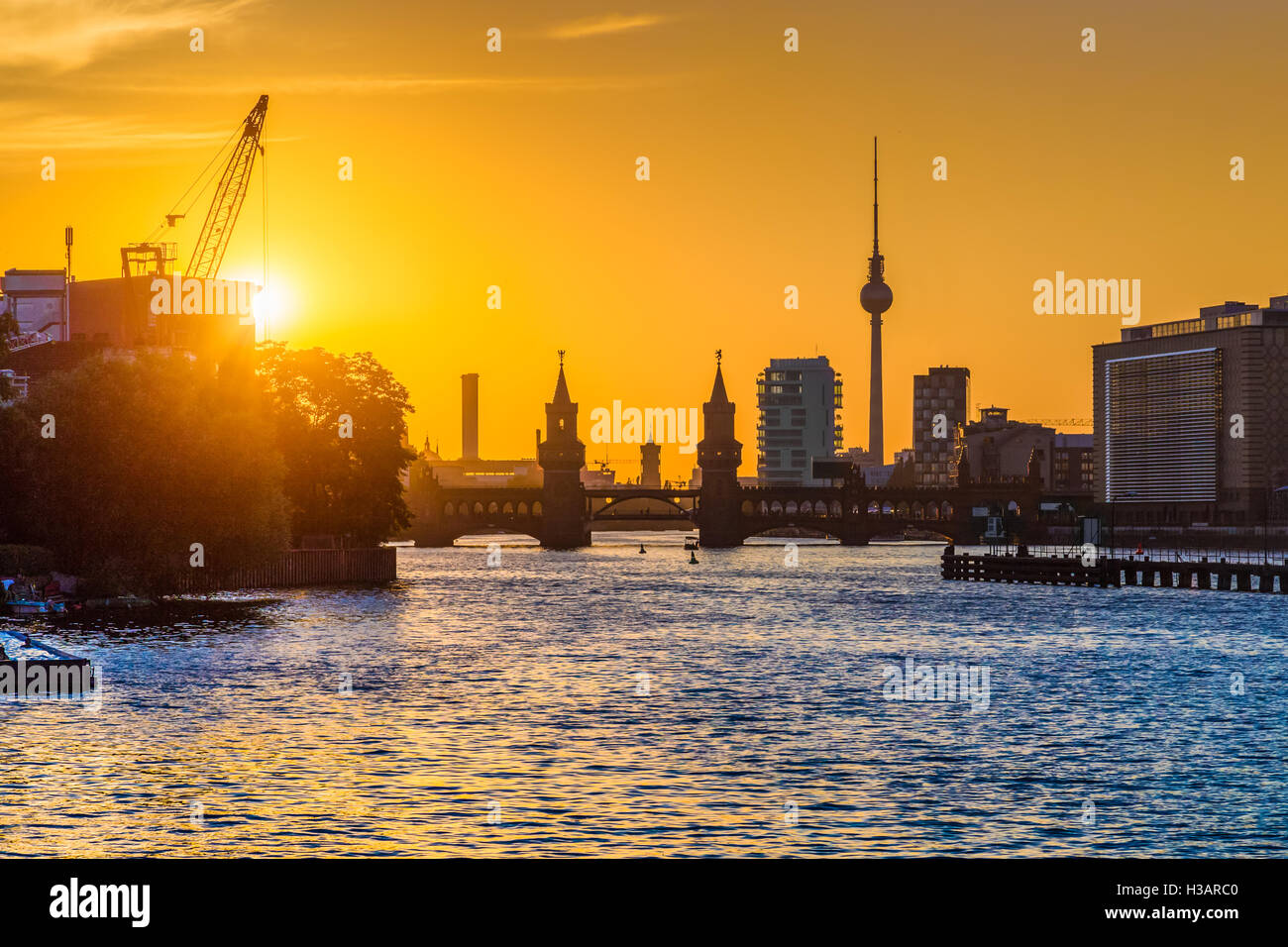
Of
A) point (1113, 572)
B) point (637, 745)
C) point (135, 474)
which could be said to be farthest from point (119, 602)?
point (1113, 572)

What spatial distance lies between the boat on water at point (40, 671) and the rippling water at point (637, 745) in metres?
1.84

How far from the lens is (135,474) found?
293 ft

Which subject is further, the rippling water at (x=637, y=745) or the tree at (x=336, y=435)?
the tree at (x=336, y=435)

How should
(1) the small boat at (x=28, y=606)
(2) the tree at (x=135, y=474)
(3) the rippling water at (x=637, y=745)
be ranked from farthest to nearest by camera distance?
(2) the tree at (x=135, y=474), (1) the small boat at (x=28, y=606), (3) the rippling water at (x=637, y=745)

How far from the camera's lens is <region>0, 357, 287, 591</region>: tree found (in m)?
88.2

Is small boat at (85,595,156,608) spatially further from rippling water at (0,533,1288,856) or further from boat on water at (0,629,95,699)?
boat on water at (0,629,95,699)

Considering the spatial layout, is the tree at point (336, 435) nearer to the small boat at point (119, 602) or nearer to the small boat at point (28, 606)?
the small boat at point (119, 602)

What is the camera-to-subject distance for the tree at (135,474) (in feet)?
289

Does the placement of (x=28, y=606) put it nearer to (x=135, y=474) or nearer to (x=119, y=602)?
(x=119, y=602)

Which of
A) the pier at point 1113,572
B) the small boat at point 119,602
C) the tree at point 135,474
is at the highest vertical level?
the tree at point 135,474

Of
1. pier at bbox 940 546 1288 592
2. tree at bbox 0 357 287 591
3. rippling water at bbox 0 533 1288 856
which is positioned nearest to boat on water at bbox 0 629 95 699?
rippling water at bbox 0 533 1288 856

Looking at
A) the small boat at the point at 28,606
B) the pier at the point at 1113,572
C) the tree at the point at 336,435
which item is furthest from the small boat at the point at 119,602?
the pier at the point at 1113,572
